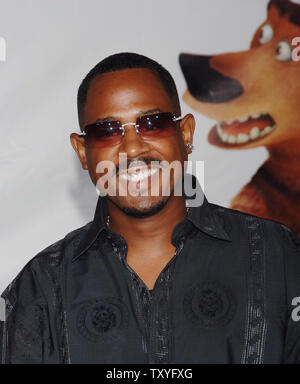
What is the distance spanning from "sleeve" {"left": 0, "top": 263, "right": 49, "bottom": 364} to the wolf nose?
0.88m

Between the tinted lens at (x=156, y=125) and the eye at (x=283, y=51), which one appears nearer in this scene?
the tinted lens at (x=156, y=125)

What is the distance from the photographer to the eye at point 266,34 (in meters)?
2.18

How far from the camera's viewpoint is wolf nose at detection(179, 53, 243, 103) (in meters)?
2.14

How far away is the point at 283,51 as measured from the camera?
2180 mm

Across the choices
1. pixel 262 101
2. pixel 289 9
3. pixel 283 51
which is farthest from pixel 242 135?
pixel 289 9

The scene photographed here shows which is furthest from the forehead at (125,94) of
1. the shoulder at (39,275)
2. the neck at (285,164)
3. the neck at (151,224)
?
the neck at (285,164)

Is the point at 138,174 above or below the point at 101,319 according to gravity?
above

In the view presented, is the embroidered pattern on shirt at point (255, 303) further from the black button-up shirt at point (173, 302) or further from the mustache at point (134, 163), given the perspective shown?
the mustache at point (134, 163)

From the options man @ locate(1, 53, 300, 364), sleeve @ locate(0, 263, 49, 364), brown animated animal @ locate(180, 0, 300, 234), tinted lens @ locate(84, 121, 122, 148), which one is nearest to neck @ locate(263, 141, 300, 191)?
brown animated animal @ locate(180, 0, 300, 234)

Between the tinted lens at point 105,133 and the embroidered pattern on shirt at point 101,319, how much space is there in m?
0.38

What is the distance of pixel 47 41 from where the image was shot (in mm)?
2041

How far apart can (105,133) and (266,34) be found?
0.88 metres

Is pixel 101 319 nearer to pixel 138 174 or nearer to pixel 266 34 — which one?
pixel 138 174

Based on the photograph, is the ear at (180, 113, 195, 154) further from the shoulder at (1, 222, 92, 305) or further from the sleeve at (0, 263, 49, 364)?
the sleeve at (0, 263, 49, 364)
